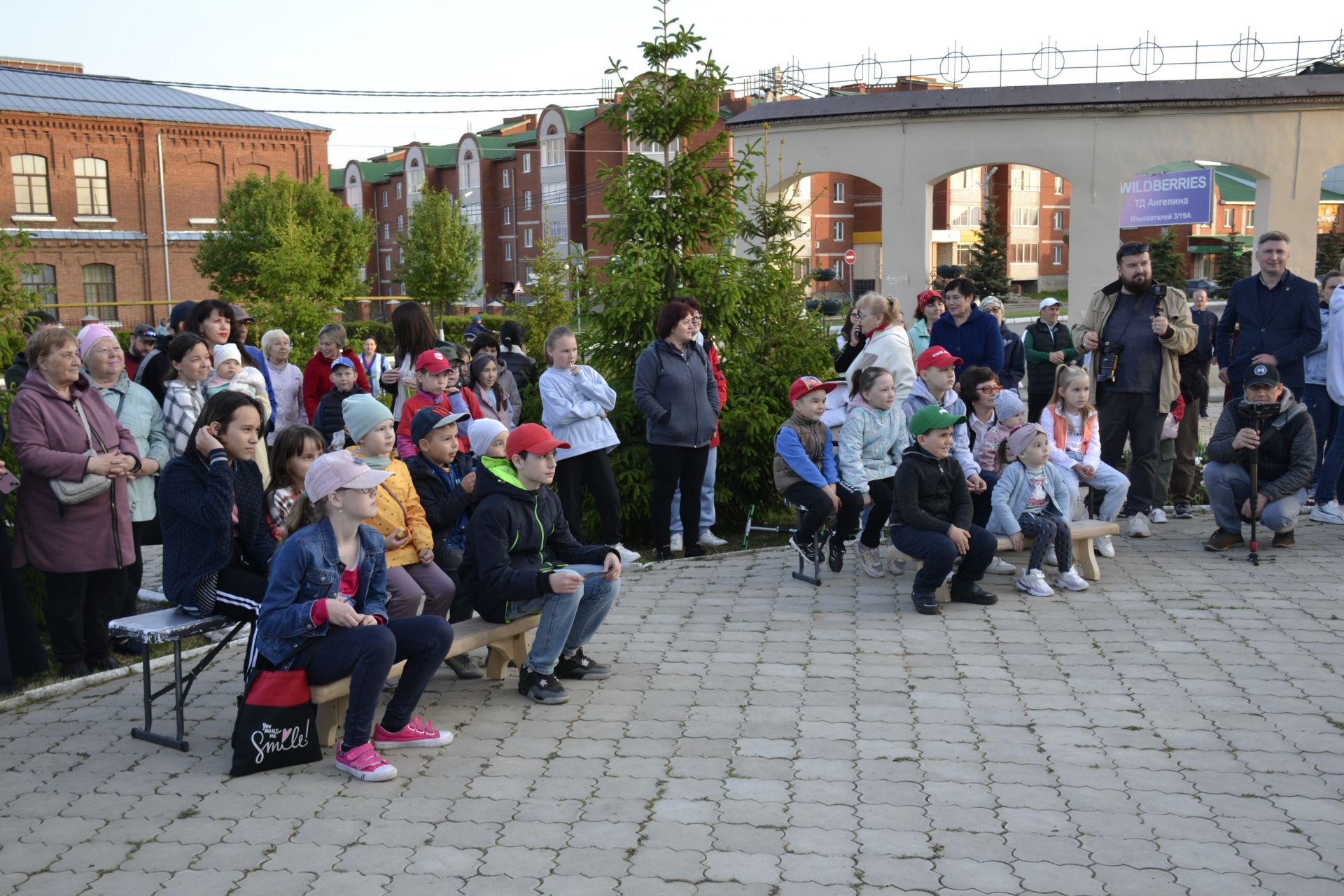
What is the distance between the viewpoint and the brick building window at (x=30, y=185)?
156ft

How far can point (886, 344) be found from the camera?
9445 millimetres

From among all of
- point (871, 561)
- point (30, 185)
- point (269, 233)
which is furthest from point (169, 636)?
point (30, 185)

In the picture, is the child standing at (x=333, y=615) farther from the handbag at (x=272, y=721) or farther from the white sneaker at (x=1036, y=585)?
the white sneaker at (x=1036, y=585)

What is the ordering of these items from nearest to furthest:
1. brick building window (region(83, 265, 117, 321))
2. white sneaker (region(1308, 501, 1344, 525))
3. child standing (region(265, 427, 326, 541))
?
child standing (region(265, 427, 326, 541)), white sneaker (region(1308, 501, 1344, 525)), brick building window (region(83, 265, 117, 321))

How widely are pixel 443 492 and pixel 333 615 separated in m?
1.77

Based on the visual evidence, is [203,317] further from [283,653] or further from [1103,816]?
[1103,816]

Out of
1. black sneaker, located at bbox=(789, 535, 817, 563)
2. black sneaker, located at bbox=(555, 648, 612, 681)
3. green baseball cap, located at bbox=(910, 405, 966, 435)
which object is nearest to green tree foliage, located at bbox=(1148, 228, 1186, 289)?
black sneaker, located at bbox=(789, 535, 817, 563)

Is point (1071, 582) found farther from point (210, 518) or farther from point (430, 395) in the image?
point (210, 518)

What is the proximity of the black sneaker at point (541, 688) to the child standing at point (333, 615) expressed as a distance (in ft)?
3.28

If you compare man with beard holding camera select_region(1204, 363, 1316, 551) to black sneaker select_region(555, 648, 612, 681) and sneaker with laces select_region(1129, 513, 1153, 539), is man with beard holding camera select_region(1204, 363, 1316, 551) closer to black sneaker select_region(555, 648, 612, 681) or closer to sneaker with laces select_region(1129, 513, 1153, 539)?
sneaker with laces select_region(1129, 513, 1153, 539)

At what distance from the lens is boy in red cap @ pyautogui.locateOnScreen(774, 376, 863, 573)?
8.36 m

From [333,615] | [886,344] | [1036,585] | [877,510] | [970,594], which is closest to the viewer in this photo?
[333,615]

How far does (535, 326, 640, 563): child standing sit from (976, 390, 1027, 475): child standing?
2756 mm

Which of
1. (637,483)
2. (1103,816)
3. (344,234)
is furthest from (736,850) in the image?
(344,234)
